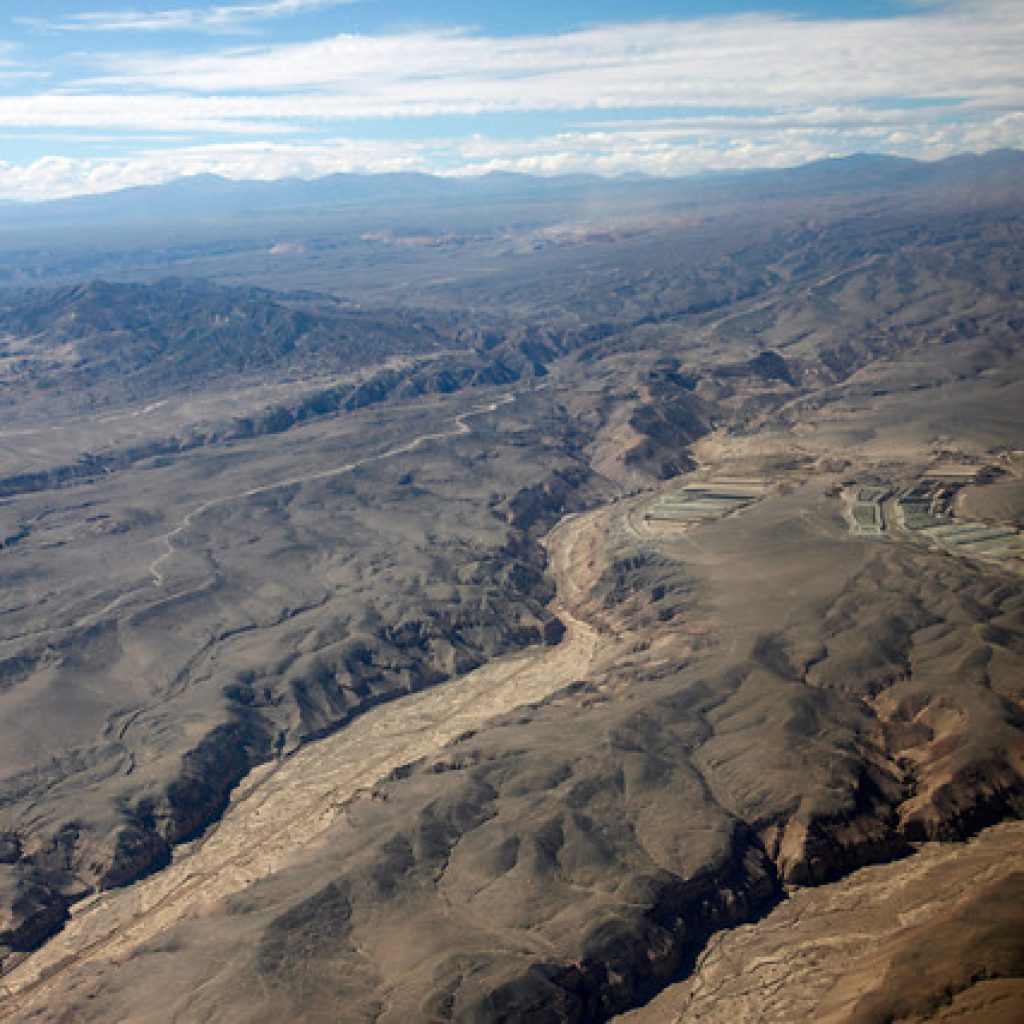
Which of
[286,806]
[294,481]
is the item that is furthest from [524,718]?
[294,481]

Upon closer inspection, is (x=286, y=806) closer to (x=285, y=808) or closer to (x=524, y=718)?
(x=285, y=808)

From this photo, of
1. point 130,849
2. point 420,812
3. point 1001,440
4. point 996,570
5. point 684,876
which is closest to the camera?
point 684,876

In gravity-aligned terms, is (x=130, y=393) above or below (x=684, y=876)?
above

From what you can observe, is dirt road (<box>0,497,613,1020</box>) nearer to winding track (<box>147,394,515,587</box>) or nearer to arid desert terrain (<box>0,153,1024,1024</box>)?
arid desert terrain (<box>0,153,1024,1024</box>)

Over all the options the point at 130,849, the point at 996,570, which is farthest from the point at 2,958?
the point at 996,570

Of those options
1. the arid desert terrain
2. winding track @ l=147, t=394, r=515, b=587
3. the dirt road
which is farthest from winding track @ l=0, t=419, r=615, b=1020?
winding track @ l=147, t=394, r=515, b=587

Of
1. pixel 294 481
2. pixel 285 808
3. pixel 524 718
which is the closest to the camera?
pixel 285 808

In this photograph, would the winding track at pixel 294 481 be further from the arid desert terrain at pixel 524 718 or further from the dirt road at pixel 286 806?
the dirt road at pixel 286 806

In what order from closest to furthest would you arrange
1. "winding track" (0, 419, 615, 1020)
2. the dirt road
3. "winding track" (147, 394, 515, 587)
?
1. "winding track" (0, 419, 615, 1020)
2. the dirt road
3. "winding track" (147, 394, 515, 587)

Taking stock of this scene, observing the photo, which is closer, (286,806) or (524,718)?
(286,806)

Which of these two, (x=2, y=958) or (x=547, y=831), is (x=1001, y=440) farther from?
(x=2, y=958)

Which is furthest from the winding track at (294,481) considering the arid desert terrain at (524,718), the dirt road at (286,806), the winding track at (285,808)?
the winding track at (285,808)
